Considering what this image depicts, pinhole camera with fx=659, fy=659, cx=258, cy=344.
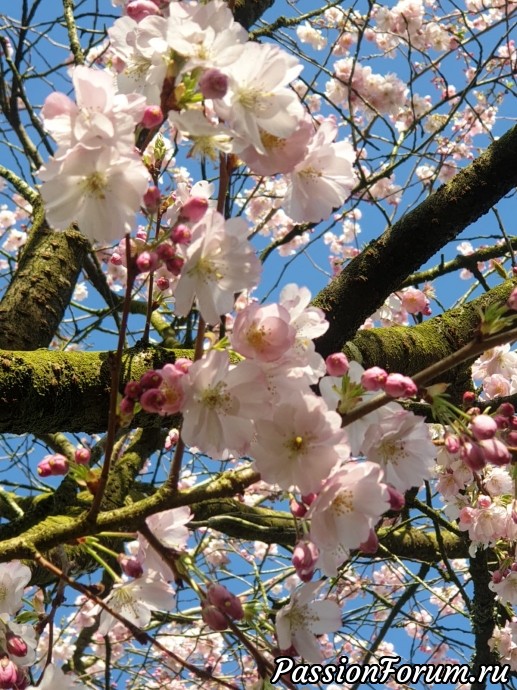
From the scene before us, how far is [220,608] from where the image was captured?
37.5 inches

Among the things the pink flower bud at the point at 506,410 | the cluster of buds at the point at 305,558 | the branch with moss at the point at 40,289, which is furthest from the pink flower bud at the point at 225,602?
the branch with moss at the point at 40,289

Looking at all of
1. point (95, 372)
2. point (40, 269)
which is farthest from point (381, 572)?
point (95, 372)

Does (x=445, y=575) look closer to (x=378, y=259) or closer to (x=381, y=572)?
(x=378, y=259)

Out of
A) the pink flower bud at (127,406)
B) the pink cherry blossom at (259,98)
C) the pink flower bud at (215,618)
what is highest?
the pink cherry blossom at (259,98)

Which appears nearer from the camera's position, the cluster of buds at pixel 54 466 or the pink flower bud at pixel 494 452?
the pink flower bud at pixel 494 452

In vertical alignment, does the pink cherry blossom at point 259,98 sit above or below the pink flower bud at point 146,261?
above

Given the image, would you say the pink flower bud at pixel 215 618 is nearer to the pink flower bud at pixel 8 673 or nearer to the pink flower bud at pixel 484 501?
the pink flower bud at pixel 8 673

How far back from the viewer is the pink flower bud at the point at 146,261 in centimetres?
89

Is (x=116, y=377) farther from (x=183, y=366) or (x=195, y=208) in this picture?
(x=195, y=208)

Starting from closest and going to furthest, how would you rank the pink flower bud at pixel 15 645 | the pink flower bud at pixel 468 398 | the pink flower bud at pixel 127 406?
the pink flower bud at pixel 127 406, the pink flower bud at pixel 15 645, the pink flower bud at pixel 468 398

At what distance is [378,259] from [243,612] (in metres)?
1.15

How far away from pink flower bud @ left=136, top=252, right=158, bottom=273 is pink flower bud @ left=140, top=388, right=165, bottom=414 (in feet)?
0.54

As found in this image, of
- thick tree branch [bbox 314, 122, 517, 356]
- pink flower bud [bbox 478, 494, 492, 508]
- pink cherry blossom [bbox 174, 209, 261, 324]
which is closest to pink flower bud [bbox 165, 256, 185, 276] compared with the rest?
pink cherry blossom [bbox 174, 209, 261, 324]

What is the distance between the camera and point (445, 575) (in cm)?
284
